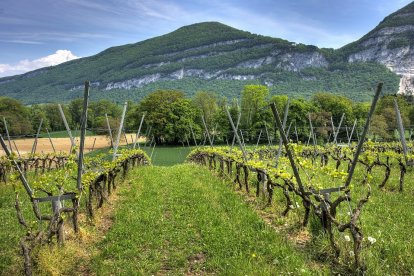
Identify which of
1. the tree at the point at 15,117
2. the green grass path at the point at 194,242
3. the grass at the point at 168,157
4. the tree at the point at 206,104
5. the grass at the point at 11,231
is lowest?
the grass at the point at 168,157


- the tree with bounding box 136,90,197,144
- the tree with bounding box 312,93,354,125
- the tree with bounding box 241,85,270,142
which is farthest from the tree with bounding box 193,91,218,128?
the tree with bounding box 312,93,354,125

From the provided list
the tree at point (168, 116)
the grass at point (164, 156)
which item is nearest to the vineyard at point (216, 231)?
the grass at point (164, 156)

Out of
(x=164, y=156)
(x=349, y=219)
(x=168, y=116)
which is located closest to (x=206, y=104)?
(x=168, y=116)

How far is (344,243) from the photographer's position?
5.91 meters

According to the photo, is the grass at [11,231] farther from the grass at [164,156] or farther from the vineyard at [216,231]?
the grass at [164,156]

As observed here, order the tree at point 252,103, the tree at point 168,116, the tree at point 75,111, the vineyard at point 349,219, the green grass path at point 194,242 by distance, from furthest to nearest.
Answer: the tree at point 75,111 < the tree at point 252,103 < the tree at point 168,116 < the green grass path at point 194,242 < the vineyard at point 349,219

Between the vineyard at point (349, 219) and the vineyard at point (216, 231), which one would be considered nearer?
the vineyard at point (349, 219)

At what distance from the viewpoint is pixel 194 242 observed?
7.44m

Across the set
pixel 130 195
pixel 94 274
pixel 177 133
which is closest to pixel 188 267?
pixel 94 274

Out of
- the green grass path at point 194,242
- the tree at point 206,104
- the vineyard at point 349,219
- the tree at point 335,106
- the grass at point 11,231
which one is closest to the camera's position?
the vineyard at point 349,219

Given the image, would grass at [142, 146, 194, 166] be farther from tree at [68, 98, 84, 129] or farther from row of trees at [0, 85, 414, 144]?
tree at [68, 98, 84, 129]

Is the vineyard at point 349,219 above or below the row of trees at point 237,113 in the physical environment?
below

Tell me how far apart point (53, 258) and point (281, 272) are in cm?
385

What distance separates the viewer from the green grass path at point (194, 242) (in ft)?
19.6
